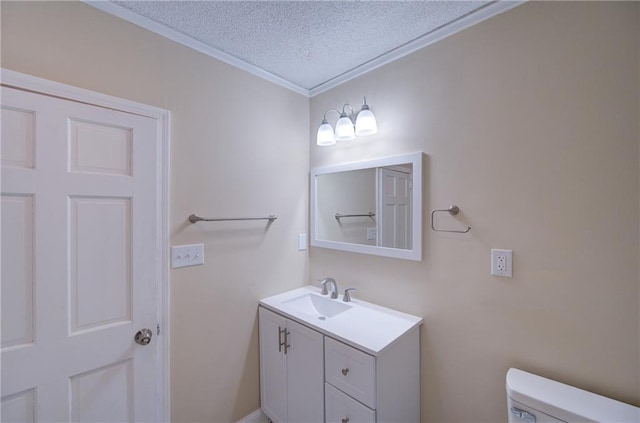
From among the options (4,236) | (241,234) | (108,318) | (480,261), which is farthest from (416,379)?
(4,236)

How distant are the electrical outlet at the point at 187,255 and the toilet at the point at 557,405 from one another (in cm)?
160

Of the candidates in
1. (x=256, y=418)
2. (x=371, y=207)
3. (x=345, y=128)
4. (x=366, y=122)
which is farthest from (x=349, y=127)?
(x=256, y=418)

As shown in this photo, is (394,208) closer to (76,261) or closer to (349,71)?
(349,71)

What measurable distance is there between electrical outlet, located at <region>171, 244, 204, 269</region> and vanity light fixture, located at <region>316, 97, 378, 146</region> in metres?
1.05

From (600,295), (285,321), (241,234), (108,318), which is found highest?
(241,234)

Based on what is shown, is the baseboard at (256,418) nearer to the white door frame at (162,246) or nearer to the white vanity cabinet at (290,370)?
the white vanity cabinet at (290,370)

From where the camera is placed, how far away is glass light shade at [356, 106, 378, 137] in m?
1.68

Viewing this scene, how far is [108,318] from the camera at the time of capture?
1.28 metres

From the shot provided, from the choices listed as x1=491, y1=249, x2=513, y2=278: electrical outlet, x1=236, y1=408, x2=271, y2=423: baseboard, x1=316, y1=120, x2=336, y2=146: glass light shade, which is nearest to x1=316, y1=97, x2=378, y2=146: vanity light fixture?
x1=316, y1=120, x2=336, y2=146: glass light shade

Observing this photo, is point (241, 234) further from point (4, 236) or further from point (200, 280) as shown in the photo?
point (4, 236)

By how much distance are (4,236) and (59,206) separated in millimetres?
191

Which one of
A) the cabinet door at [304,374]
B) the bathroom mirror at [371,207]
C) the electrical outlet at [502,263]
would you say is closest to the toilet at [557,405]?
the electrical outlet at [502,263]

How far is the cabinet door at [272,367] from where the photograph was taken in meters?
1.69

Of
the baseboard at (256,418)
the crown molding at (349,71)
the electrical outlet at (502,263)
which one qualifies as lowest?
the baseboard at (256,418)
